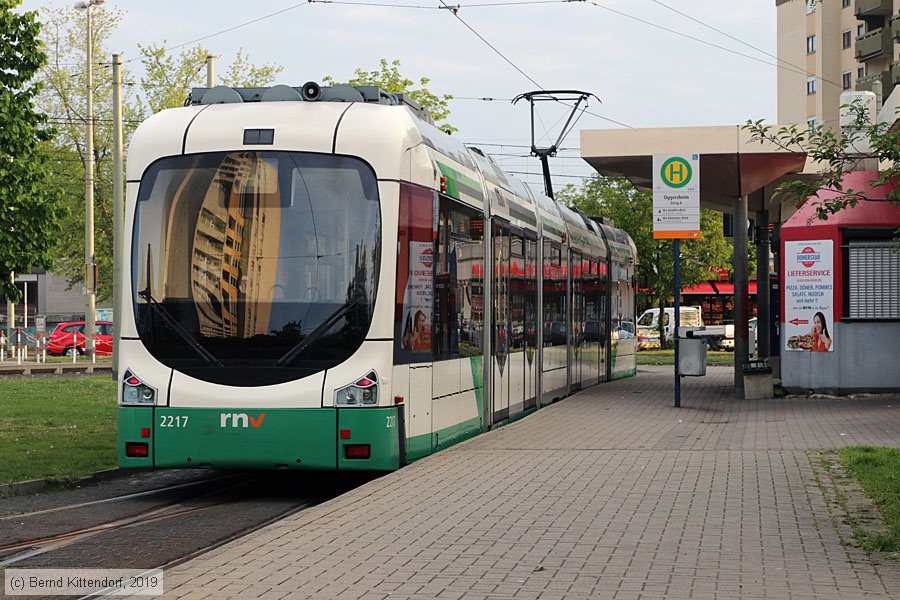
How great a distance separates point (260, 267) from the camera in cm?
1162

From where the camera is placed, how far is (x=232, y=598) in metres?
6.86

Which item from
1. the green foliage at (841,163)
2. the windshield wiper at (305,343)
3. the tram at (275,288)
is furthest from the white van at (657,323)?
the green foliage at (841,163)

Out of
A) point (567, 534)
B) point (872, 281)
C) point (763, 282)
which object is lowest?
point (567, 534)

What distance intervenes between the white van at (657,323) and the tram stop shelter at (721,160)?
3593 cm

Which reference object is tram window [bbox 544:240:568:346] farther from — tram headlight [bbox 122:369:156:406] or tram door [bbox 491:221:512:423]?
tram headlight [bbox 122:369:156:406]

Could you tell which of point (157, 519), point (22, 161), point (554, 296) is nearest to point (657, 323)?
point (554, 296)

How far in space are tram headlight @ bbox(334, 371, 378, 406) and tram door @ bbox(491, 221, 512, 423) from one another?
15.1 feet

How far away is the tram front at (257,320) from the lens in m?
11.5

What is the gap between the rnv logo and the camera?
1148 cm

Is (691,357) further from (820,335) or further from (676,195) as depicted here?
(676,195)

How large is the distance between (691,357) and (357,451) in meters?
13.0

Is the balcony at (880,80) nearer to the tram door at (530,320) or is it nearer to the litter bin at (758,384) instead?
the litter bin at (758,384)

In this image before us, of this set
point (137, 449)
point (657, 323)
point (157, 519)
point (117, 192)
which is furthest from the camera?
point (657, 323)

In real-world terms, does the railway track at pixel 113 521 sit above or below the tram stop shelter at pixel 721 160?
below
